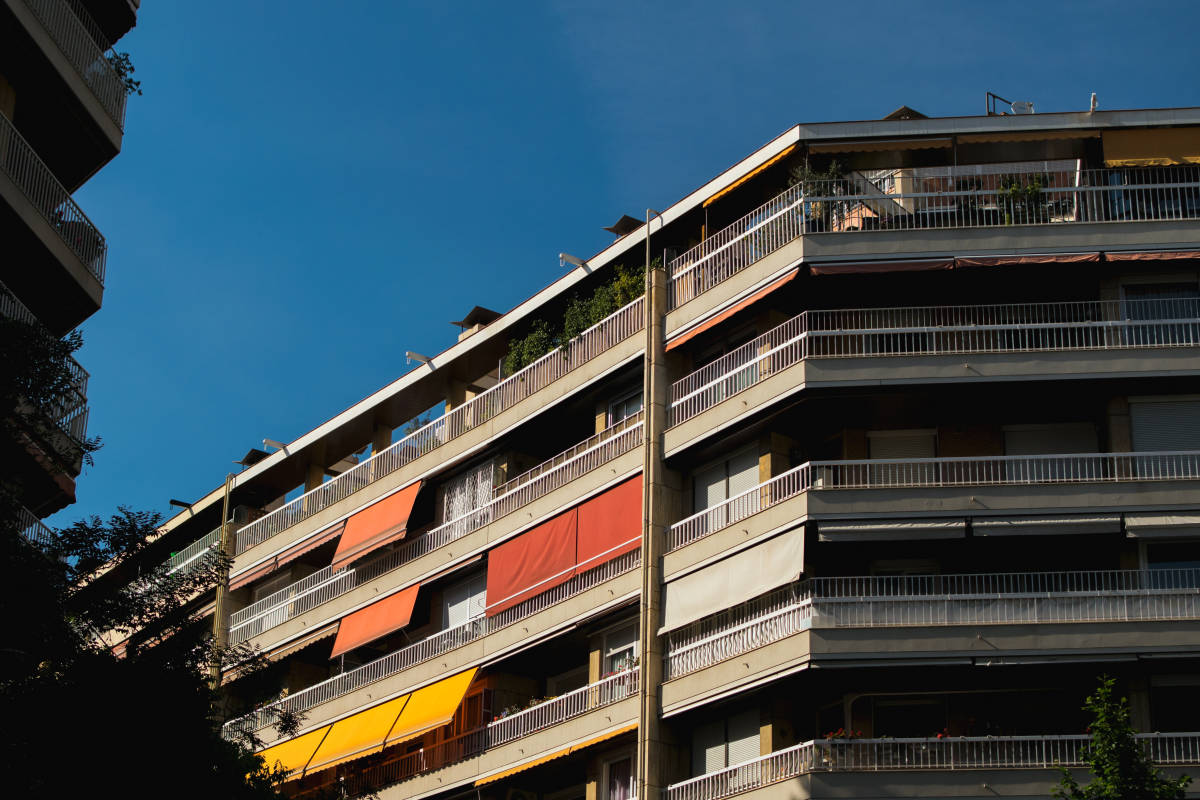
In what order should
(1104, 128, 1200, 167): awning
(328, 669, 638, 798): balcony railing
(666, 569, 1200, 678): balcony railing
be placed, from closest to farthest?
(666, 569, 1200, 678): balcony railing → (1104, 128, 1200, 167): awning → (328, 669, 638, 798): balcony railing

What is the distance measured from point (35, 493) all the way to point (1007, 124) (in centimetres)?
1976

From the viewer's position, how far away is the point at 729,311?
3812 centimetres

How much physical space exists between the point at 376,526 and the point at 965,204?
17286 mm

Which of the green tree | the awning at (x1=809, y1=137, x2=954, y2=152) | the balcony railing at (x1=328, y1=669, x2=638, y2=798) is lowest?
the green tree

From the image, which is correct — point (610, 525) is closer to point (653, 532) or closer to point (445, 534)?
point (653, 532)

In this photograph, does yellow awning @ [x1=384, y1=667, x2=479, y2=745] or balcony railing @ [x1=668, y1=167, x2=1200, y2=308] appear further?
yellow awning @ [x1=384, y1=667, x2=479, y2=745]

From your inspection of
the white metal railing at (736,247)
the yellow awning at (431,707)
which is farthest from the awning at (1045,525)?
the yellow awning at (431,707)

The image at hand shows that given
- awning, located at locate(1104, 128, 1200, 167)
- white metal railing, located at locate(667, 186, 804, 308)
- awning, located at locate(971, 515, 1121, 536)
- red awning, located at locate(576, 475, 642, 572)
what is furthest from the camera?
red awning, located at locate(576, 475, 642, 572)

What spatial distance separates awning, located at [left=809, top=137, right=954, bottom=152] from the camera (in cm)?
3759

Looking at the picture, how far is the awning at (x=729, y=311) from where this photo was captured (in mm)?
37094

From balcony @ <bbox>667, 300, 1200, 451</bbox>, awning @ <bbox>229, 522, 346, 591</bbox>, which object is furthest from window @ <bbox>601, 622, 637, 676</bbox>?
awning @ <bbox>229, 522, 346, 591</bbox>

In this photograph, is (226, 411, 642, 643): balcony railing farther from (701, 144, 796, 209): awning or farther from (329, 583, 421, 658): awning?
(701, 144, 796, 209): awning

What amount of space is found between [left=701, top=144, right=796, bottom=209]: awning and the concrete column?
1876 millimetres

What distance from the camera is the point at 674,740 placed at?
3638 centimetres
